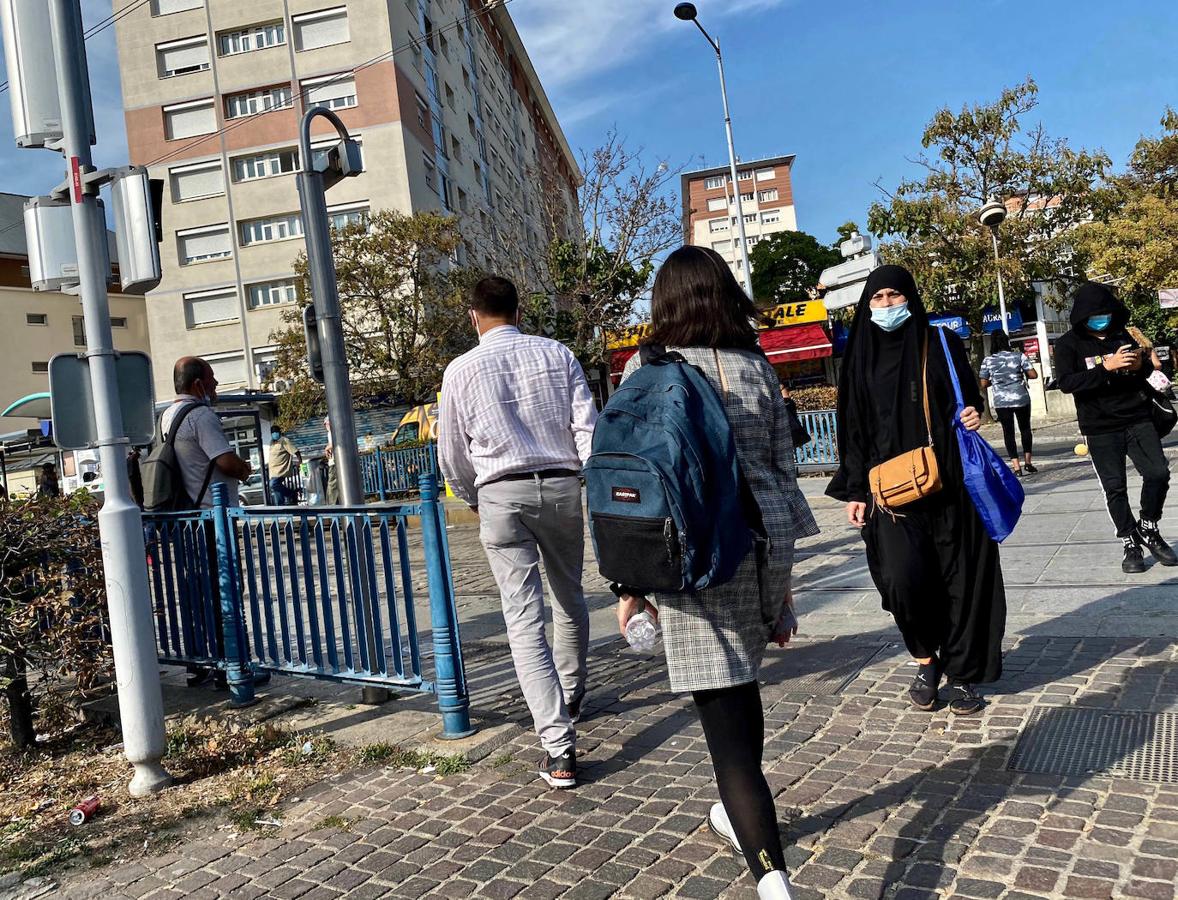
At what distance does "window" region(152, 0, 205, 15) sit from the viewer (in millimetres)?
34594

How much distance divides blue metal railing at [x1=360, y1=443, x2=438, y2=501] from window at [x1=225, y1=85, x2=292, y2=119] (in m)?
20.8

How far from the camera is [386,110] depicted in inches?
1330

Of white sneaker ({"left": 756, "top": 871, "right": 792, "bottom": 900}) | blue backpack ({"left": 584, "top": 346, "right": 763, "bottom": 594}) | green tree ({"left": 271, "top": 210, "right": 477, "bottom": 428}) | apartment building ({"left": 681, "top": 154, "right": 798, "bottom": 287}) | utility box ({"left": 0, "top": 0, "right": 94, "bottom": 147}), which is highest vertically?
apartment building ({"left": 681, "top": 154, "right": 798, "bottom": 287})

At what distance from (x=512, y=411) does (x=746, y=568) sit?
62.0 inches

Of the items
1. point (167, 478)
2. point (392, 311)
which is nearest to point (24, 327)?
point (392, 311)

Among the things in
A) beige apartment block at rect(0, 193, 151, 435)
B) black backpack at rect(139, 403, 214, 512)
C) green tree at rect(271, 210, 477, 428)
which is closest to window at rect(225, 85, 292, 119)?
green tree at rect(271, 210, 477, 428)

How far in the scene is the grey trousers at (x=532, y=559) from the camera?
3.70 m

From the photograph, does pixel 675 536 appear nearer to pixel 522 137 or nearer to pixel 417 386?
pixel 417 386

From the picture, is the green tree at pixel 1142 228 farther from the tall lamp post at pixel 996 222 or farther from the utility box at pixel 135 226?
the utility box at pixel 135 226

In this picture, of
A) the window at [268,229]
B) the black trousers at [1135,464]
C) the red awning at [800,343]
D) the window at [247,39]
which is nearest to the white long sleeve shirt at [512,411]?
the black trousers at [1135,464]

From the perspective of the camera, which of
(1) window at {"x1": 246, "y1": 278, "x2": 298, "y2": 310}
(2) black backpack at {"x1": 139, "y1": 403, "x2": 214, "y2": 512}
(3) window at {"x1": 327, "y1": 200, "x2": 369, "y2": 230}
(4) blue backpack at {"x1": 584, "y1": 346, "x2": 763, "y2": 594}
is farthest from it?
(1) window at {"x1": 246, "y1": 278, "x2": 298, "y2": 310}

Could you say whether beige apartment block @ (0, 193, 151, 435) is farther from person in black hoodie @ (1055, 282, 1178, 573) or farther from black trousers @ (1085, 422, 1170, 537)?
black trousers @ (1085, 422, 1170, 537)

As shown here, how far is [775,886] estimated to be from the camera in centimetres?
235

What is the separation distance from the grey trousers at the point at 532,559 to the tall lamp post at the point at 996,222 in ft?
63.7
